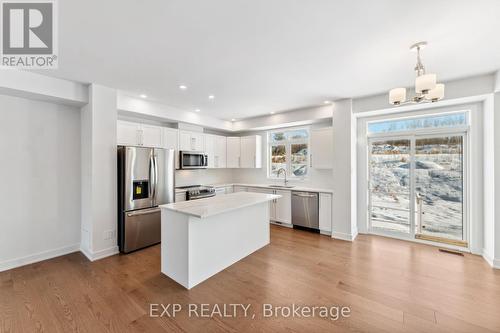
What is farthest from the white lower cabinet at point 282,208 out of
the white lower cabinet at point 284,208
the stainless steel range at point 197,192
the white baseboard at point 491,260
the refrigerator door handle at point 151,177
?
the white baseboard at point 491,260

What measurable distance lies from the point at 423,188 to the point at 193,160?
4.83 m

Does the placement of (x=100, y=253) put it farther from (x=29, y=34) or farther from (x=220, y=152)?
(x=220, y=152)

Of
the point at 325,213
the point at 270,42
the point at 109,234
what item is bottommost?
the point at 109,234

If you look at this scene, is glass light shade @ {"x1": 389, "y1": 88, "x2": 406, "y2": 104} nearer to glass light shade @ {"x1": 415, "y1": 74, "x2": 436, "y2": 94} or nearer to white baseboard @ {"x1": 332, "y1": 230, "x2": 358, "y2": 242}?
glass light shade @ {"x1": 415, "y1": 74, "x2": 436, "y2": 94}

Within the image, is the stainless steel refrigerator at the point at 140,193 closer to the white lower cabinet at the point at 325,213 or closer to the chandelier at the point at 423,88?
the white lower cabinet at the point at 325,213

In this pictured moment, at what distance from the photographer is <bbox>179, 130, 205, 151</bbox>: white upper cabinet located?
196 inches

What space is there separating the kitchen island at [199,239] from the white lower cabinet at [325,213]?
1.89 metres

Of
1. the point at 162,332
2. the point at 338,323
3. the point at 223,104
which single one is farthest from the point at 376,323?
the point at 223,104

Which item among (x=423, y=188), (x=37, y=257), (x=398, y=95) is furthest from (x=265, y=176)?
(x=37, y=257)

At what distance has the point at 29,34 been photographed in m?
2.15

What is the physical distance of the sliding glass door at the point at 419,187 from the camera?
150 inches

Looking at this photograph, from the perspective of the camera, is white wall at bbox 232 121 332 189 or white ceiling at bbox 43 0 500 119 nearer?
white ceiling at bbox 43 0 500 119

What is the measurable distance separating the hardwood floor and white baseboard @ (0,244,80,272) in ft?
0.52

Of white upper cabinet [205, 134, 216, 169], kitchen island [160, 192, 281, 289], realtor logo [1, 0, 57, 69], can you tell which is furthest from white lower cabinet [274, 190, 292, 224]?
realtor logo [1, 0, 57, 69]
